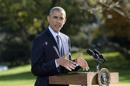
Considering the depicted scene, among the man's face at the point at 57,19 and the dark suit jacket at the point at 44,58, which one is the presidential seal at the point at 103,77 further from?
the man's face at the point at 57,19

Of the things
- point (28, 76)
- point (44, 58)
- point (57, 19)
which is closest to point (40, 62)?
point (44, 58)

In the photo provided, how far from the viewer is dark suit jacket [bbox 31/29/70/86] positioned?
543 centimetres

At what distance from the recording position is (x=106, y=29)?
3975cm

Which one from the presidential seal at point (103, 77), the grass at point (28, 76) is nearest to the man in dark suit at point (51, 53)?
the presidential seal at point (103, 77)

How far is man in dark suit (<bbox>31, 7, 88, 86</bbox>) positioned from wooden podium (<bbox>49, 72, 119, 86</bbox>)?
0.09m

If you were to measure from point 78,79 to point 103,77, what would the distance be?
0.31m

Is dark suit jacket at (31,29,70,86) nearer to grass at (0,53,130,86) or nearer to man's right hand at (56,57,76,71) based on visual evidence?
man's right hand at (56,57,76,71)

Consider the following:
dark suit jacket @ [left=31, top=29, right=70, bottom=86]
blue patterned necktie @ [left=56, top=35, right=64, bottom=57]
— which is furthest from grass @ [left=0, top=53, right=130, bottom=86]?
dark suit jacket @ [left=31, top=29, right=70, bottom=86]

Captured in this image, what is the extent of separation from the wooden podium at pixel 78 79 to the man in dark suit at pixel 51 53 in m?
0.09

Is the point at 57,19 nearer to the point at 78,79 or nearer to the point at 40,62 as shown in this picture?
the point at 40,62

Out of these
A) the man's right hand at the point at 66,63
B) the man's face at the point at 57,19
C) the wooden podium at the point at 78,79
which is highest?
the man's face at the point at 57,19

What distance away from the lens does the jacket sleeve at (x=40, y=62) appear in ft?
17.8

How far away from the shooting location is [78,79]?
5.17 meters

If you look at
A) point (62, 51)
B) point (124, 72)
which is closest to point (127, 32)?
point (124, 72)
